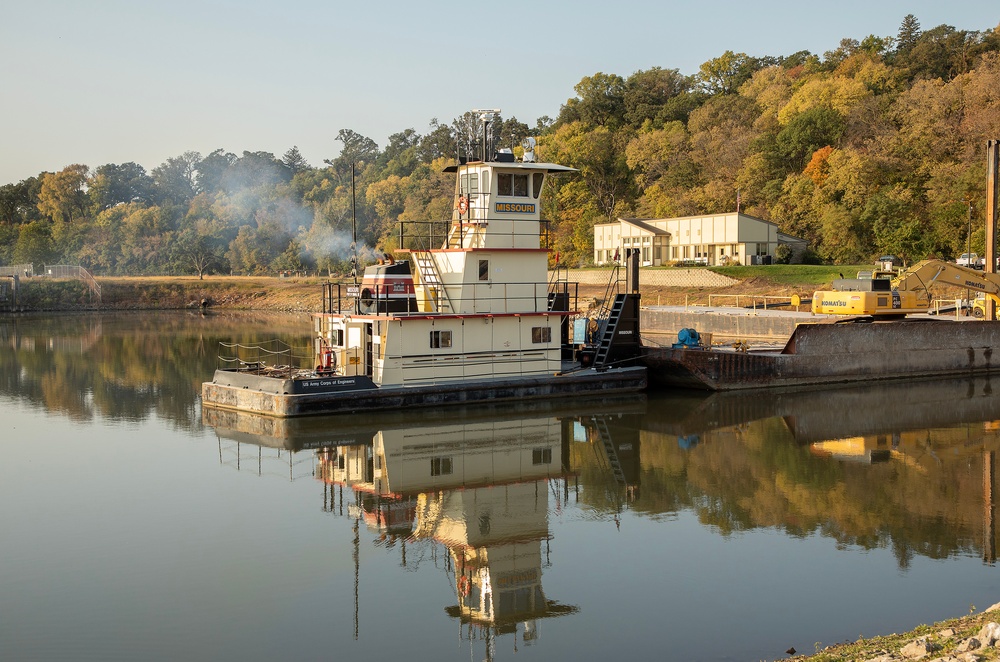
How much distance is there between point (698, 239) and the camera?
61.1 metres

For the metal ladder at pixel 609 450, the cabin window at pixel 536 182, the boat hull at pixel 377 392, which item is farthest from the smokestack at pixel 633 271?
the metal ladder at pixel 609 450

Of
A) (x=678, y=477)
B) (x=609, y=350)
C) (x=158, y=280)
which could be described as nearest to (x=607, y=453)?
(x=678, y=477)

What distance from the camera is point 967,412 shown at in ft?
87.8

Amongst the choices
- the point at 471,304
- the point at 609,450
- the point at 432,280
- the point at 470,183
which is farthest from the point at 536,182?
the point at 609,450

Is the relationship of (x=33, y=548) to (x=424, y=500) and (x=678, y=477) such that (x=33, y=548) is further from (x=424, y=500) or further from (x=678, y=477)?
(x=678, y=477)

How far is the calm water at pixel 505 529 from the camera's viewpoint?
1123 centimetres

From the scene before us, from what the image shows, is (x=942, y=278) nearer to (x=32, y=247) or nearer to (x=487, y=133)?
(x=487, y=133)

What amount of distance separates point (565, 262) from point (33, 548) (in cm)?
6506

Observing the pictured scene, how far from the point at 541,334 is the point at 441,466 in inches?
320

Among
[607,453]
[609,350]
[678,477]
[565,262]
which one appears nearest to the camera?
[678,477]

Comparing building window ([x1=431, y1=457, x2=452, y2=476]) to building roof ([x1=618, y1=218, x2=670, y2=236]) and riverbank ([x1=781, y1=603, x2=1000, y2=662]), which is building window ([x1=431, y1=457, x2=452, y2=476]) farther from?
building roof ([x1=618, y1=218, x2=670, y2=236])

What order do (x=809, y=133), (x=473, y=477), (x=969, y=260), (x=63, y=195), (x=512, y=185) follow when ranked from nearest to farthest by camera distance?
(x=473, y=477) → (x=512, y=185) → (x=969, y=260) → (x=809, y=133) → (x=63, y=195)

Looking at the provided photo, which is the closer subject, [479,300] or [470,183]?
[479,300]

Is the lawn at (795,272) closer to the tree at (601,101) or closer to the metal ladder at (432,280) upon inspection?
the metal ladder at (432,280)
